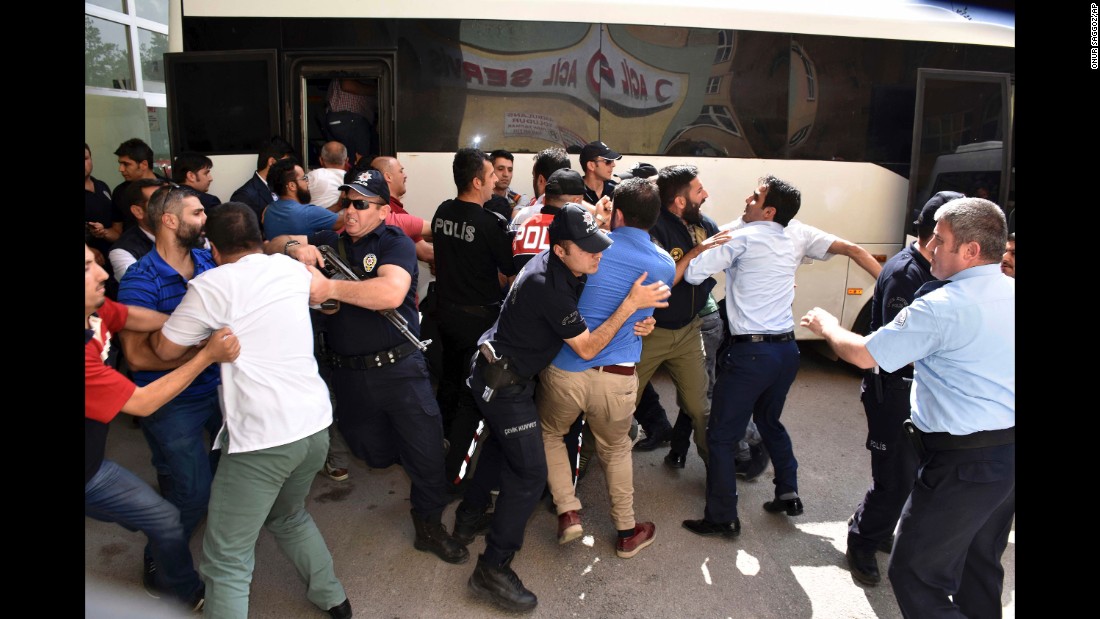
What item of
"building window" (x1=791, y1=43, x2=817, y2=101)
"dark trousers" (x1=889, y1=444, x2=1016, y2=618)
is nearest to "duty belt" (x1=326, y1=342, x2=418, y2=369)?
"dark trousers" (x1=889, y1=444, x2=1016, y2=618)

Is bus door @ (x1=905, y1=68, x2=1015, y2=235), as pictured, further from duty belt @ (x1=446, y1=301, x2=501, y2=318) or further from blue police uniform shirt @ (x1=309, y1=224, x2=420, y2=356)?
blue police uniform shirt @ (x1=309, y1=224, x2=420, y2=356)

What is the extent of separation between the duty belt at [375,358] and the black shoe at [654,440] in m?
2.29

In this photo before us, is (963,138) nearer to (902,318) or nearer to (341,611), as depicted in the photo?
(902,318)

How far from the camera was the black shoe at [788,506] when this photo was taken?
4309 mm

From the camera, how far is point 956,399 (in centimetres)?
264

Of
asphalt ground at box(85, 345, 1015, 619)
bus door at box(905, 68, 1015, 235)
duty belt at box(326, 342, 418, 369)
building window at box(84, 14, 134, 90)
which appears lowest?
asphalt ground at box(85, 345, 1015, 619)

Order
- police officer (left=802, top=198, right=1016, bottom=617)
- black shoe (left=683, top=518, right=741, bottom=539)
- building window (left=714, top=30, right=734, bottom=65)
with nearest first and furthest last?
police officer (left=802, top=198, right=1016, bottom=617) < black shoe (left=683, top=518, right=741, bottom=539) < building window (left=714, top=30, right=734, bottom=65)

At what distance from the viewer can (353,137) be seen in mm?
6504

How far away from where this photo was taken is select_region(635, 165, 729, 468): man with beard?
424 cm

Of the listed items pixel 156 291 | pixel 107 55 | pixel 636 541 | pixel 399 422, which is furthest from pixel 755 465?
pixel 107 55

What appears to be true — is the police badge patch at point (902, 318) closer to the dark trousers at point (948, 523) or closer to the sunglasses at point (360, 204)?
the dark trousers at point (948, 523)

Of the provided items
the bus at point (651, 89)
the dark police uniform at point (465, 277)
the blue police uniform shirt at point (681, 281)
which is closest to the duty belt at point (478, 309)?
the dark police uniform at point (465, 277)

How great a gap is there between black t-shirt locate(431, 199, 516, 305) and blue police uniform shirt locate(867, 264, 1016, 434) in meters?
2.42

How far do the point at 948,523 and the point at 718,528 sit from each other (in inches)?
62.8
